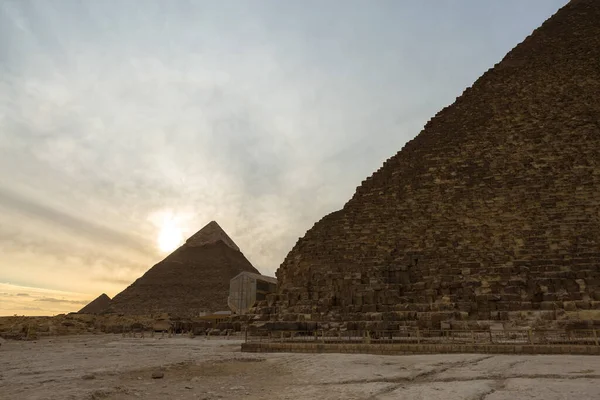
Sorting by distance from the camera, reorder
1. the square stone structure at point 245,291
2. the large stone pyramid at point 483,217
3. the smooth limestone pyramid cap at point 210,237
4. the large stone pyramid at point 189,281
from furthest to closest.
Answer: the smooth limestone pyramid cap at point 210,237 → the large stone pyramid at point 189,281 → the square stone structure at point 245,291 → the large stone pyramid at point 483,217

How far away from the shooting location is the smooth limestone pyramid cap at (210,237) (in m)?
55.8

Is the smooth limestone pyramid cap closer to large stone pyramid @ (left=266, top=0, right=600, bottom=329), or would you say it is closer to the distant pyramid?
the distant pyramid

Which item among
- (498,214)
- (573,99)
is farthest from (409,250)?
(573,99)

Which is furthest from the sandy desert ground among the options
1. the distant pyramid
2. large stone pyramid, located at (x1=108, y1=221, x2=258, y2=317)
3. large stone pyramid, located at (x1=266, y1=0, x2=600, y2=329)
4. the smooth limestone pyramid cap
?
the distant pyramid

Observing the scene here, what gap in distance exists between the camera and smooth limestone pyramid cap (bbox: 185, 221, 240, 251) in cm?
5585

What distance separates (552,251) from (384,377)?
424 inches

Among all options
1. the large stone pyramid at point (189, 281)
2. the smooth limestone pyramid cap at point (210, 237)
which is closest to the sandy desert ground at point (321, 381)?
the large stone pyramid at point (189, 281)

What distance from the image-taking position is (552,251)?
1281 centimetres

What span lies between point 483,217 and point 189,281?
42.0 metres

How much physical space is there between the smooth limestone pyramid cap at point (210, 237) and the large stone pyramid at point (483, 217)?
38.9 metres

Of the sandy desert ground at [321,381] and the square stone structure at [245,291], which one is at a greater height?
the square stone structure at [245,291]

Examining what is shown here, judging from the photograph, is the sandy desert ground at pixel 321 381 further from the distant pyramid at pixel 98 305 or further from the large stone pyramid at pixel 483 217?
the distant pyramid at pixel 98 305

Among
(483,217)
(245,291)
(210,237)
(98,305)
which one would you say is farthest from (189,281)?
(483,217)

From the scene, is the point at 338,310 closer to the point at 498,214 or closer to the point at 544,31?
the point at 498,214
